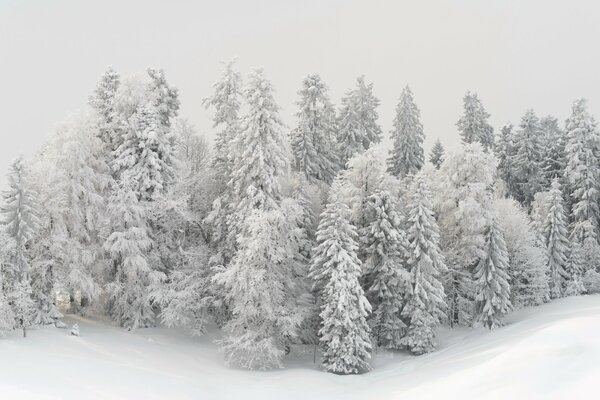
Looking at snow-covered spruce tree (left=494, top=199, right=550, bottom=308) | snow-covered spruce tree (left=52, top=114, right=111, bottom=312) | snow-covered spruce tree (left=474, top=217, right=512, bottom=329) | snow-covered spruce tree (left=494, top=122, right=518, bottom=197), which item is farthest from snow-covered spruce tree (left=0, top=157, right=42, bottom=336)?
snow-covered spruce tree (left=494, top=122, right=518, bottom=197)

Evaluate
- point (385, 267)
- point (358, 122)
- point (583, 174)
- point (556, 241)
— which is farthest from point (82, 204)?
point (583, 174)

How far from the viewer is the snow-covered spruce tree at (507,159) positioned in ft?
202

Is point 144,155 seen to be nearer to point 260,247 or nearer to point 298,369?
point 260,247

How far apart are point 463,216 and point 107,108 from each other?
28.4 meters

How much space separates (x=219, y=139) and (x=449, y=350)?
2212 cm

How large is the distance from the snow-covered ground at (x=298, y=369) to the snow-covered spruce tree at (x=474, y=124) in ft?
90.6

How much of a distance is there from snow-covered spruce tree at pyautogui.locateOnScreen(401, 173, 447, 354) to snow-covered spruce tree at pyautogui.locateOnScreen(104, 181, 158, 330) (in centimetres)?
1769

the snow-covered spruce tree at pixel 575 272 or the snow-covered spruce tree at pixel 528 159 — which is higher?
the snow-covered spruce tree at pixel 528 159

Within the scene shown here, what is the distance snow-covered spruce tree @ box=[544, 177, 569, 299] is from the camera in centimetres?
4728

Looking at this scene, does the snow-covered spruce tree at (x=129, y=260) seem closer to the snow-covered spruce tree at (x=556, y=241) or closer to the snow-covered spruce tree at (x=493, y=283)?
the snow-covered spruce tree at (x=493, y=283)

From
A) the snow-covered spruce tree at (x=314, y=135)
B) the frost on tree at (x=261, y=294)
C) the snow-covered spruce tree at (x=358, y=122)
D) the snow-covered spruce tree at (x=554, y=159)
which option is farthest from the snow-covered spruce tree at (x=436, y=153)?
the frost on tree at (x=261, y=294)

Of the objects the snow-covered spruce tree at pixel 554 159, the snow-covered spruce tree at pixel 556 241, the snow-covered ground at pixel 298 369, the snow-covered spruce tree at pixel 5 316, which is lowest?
the snow-covered ground at pixel 298 369

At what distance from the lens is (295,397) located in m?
27.6

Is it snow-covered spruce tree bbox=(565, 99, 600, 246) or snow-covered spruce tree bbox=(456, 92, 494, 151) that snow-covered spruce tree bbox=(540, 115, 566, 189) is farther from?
snow-covered spruce tree bbox=(456, 92, 494, 151)
